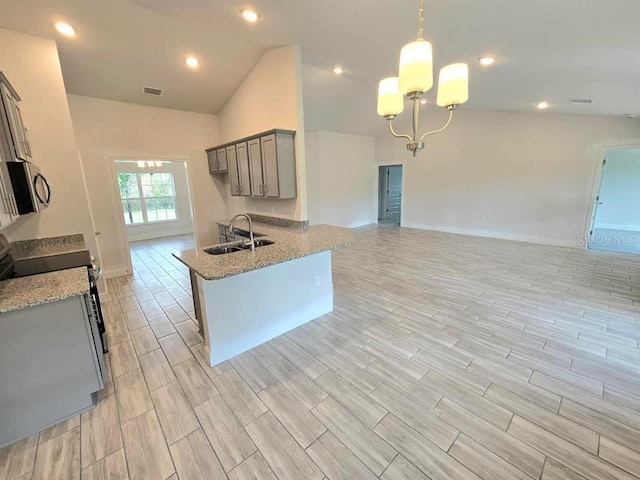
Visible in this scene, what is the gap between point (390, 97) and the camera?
2199 mm

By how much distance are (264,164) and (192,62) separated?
1776 mm

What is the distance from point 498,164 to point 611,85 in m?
3.21

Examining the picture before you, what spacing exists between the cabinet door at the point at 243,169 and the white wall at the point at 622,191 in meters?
8.61

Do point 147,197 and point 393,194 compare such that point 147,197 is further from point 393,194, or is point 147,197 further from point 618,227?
point 618,227

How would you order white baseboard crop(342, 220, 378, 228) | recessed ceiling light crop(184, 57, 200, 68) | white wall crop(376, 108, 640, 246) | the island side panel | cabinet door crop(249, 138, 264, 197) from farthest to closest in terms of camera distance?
white baseboard crop(342, 220, 378, 228)
white wall crop(376, 108, 640, 246)
cabinet door crop(249, 138, 264, 197)
recessed ceiling light crop(184, 57, 200, 68)
the island side panel

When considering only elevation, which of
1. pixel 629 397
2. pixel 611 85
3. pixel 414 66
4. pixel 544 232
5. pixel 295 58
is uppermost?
pixel 295 58

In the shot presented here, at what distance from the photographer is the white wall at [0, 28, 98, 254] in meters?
2.87

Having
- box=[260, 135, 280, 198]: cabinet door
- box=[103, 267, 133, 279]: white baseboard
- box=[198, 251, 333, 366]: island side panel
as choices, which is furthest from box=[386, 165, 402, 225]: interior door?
box=[103, 267, 133, 279]: white baseboard

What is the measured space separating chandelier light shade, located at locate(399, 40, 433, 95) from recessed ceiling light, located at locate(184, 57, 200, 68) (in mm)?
3407

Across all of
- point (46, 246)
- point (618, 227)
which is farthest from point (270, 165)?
point (618, 227)

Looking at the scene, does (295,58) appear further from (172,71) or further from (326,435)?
(326,435)

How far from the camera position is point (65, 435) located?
1.70 meters

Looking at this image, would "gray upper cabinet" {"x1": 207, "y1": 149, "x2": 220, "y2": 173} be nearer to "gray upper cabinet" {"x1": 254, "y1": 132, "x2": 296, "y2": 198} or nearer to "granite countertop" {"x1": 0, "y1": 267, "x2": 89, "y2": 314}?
"gray upper cabinet" {"x1": 254, "y1": 132, "x2": 296, "y2": 198}

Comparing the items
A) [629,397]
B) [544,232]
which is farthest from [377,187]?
[629,397]
